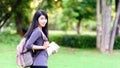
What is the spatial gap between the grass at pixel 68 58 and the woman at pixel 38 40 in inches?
256

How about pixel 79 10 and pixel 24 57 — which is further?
pixel 79 10

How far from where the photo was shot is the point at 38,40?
5012mm

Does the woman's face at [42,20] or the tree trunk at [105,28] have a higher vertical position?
the woman's face at [42,20]

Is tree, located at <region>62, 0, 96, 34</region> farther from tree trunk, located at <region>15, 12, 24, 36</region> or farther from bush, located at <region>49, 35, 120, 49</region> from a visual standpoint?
tree trunk, located at <region>15, 12, 24, 36</region>

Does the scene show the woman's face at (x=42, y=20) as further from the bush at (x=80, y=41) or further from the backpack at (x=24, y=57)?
the bush at (x=80, y=41)

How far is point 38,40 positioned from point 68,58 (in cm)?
965

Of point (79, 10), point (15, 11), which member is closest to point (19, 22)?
point (15, 11)

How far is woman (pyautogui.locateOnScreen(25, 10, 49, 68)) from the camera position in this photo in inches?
194

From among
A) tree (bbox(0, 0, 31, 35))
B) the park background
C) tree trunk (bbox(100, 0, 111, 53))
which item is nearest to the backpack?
the park background

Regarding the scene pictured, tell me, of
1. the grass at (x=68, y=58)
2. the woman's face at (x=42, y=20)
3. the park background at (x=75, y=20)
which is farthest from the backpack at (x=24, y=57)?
the park background at (x=75, y=20)

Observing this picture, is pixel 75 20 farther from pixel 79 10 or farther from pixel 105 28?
pixel 105 28

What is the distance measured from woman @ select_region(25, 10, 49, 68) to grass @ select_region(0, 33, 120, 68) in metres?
6.50

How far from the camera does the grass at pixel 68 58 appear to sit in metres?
12.3

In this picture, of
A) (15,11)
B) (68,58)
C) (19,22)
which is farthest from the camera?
Result: (19,22)
